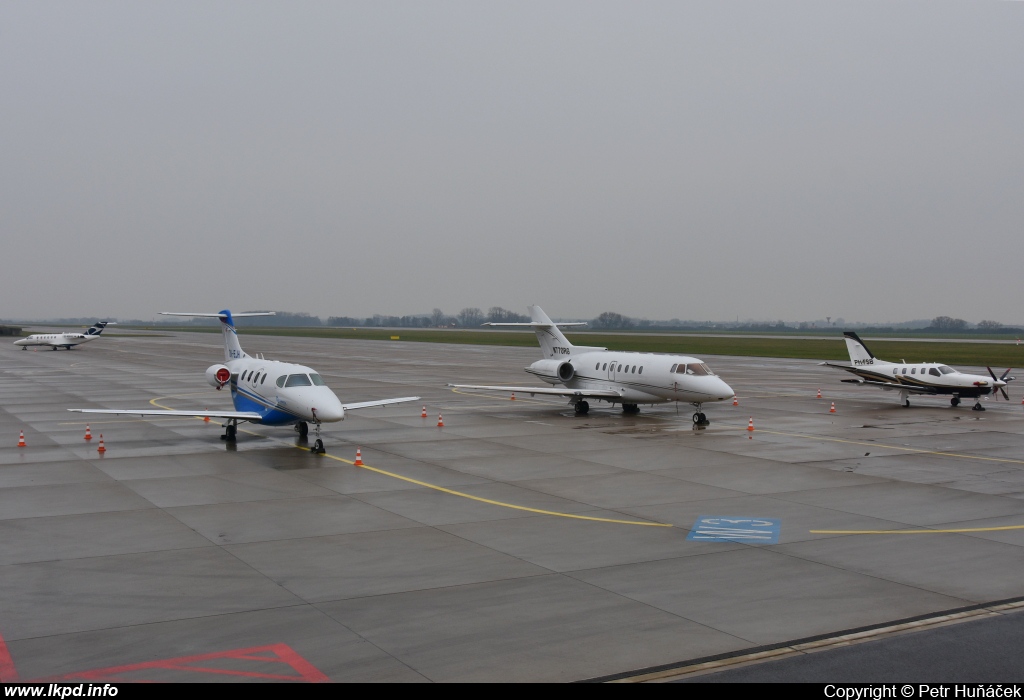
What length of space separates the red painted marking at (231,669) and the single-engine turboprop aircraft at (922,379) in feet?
112

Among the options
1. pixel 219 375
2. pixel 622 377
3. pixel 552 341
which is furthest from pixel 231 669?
pixel 552 341

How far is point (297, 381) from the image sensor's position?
25953 millimetres

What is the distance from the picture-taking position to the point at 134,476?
21391 millimetres

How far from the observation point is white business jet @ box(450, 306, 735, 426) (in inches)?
1277

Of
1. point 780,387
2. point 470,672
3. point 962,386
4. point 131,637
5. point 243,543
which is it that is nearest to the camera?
point 470,672

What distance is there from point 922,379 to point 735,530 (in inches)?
1024

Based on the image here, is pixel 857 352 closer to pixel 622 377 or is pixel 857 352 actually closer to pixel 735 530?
pixel 622 377

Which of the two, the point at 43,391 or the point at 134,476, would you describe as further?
the point at 43,391

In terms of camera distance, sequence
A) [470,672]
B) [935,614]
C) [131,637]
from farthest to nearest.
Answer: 1. [935,614]
2. [131,637]
3. [470,672]

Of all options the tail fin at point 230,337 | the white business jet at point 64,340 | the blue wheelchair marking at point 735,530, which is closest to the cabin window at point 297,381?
the tail fin at point 230,337

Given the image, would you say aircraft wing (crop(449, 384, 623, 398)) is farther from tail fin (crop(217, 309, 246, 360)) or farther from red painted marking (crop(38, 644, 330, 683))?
red painted marking (crop(38, 644, 330, 683))

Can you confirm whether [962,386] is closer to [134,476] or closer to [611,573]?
[611,573]
